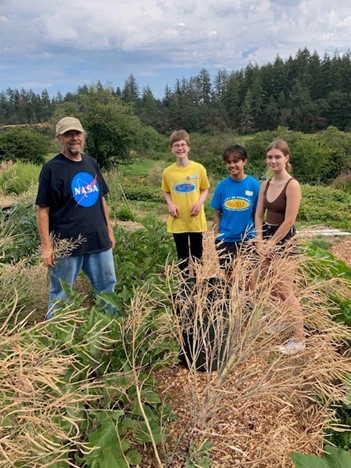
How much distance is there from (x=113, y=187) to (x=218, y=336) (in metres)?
5.55

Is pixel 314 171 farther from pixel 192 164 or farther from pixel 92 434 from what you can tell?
pixel 92 434

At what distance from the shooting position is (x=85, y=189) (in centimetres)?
292

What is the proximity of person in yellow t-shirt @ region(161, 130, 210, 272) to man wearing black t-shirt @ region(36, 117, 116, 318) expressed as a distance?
85 cm

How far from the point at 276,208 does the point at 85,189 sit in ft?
4.60

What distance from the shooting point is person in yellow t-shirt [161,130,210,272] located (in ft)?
12.2

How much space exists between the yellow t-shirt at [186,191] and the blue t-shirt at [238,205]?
1.07 ft

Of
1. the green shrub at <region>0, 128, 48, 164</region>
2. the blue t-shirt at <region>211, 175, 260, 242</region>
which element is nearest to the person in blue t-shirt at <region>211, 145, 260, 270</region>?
the blue t-shirt at <region>211, 175, 260, 242</region>

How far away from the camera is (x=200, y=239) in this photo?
3.89m

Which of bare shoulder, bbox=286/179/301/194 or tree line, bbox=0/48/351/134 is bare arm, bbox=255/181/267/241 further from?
tree line, bbox=0/48/351/134

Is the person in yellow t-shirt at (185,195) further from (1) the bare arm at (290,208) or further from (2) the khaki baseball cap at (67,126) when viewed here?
(2) the khaki baseball cap at (67,126)

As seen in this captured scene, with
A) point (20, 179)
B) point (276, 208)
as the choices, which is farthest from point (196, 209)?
point (20, 179)

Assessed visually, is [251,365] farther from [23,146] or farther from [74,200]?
[23,146]

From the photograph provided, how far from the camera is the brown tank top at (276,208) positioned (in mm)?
3027

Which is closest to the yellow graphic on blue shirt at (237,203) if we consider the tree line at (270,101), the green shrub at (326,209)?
the green shrub at (326,209)
